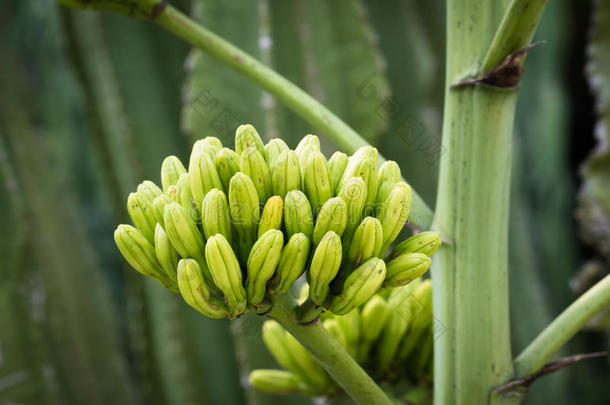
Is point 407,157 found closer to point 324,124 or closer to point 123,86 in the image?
point 123,86

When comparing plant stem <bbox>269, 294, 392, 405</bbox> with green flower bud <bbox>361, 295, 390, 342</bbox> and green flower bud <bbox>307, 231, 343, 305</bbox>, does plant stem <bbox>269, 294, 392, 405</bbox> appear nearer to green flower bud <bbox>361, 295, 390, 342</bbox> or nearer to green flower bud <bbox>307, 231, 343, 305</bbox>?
green flower bud <bbox>307, 231, 343, 305</bbox>

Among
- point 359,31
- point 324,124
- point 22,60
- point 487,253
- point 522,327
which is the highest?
point 22,60

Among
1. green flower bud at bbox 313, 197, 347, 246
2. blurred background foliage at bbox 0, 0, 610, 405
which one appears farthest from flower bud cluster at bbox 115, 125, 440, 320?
blurred background foliage at bbox 0, 0, 610, 405

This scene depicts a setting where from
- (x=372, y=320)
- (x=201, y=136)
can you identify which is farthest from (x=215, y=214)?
(x=201, y=136)

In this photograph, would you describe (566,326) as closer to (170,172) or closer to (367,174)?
(367,174)

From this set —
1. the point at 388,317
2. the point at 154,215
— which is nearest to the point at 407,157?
the point at 388,317

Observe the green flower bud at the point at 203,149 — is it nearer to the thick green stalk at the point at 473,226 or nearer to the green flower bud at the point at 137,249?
the green flower bud at the point at 137,249
